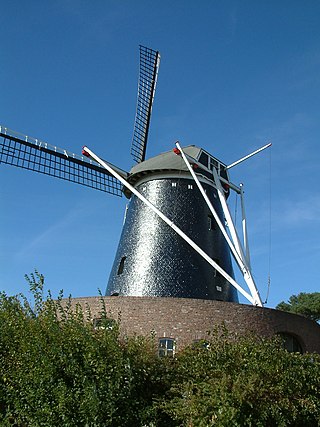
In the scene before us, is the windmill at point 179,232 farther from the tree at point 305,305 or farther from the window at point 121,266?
the tree at point 305,305

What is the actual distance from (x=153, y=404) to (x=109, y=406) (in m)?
0.96

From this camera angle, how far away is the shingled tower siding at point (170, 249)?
680 inches

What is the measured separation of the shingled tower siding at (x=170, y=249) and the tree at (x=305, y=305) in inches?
860

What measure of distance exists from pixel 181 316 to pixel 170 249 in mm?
3324

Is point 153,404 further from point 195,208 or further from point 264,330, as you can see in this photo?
point 195,208

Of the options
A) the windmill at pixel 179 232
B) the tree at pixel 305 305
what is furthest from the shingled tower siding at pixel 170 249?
the tree at pixel 305 305

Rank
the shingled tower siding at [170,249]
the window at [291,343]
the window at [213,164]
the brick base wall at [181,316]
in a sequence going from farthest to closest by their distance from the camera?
the window at [213,164] → the shingled tower siding at [170,249] → the window at [291,343] → the brick base wall at [181,316]

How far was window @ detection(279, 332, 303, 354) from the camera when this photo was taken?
53.8 feet

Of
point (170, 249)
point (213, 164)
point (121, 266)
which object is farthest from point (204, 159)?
point (121, 266)

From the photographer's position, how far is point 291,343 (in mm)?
16656

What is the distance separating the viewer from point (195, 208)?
62.3 ft

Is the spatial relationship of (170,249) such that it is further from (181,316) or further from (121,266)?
(181,316)

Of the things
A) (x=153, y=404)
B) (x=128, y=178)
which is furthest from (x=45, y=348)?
(x=128, y=178)

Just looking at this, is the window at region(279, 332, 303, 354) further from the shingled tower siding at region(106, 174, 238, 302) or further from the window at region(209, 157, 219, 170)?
the window at region(209, 157, 219, 170)
